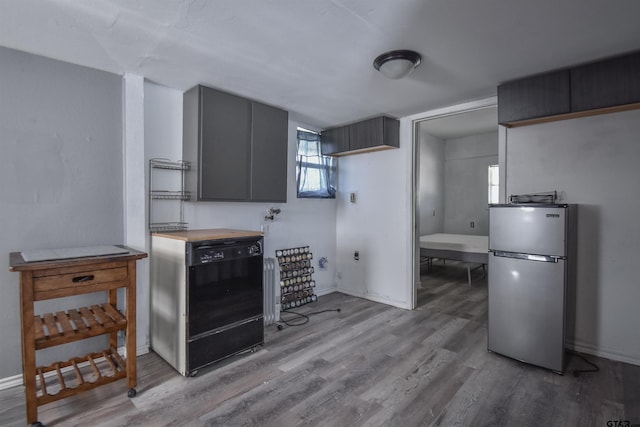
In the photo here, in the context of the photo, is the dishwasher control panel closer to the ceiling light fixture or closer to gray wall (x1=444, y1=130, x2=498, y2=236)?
the ceiling light fixture

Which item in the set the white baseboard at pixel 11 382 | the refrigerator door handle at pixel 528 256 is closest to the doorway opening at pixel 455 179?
the refrigerator door handle at pixel 528 256

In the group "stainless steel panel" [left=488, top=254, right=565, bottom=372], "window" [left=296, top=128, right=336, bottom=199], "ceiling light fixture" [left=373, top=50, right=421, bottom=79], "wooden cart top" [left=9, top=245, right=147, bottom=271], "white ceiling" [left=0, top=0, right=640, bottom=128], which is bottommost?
"stainless steel panel" [left=488, top=254, right=565, bottom=372]

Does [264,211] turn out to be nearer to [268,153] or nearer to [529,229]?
[268,153]

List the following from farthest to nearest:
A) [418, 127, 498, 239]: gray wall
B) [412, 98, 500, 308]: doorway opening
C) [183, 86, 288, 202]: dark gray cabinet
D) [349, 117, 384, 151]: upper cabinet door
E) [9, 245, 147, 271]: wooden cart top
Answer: [418, 127, 498, 239]: gray wall < [412, 98, 500, 308]: doorway opening < [349, 117, 384, 151]: upper cabinet door < [183, 86, 288, 202]: dark gray cabinet < [9, 245, 147, 271]: wooden cart top

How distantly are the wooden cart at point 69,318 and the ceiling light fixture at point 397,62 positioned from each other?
2.16m

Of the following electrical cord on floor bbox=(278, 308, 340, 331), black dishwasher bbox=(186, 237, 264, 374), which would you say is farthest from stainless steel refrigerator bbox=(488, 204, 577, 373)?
black dishwasher bbox=(186, 237, 264, 374)

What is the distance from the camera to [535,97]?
2.50 m

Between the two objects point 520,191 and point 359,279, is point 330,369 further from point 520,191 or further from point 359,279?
point 520,191

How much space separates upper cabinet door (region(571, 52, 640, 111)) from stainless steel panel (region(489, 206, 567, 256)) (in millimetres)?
862

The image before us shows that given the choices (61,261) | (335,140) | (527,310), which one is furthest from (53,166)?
(527,310)

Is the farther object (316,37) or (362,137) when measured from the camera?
(362,137)

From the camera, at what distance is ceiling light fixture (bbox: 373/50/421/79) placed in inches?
83.9

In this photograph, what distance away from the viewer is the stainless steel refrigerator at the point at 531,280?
223cm

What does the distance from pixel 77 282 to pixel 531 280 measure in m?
3.12
